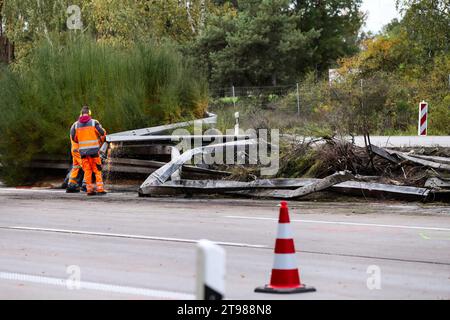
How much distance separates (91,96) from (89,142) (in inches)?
Result: 129

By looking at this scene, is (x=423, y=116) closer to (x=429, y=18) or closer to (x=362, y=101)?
(x=362, y=101)

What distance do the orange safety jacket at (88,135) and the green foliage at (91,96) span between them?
2329 millimetres

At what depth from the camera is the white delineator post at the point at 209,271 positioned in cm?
501

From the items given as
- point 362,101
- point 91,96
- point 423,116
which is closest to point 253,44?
point 362,101

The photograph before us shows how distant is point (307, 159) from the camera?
17.0m

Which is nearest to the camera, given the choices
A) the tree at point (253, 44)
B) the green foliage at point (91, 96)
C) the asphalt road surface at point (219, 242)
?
the asphalt road surface at point (219, 242)

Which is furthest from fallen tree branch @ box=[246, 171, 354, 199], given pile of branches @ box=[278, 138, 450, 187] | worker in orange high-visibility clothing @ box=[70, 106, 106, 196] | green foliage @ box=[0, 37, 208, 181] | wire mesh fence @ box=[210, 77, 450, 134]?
wire mesh fence @ box=[210, 77, 450, 134]

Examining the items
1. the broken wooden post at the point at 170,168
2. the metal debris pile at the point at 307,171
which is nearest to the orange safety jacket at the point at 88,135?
the metal debris pile at the point at 307,171

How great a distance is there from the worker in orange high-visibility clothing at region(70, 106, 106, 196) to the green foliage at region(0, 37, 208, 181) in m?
2.33

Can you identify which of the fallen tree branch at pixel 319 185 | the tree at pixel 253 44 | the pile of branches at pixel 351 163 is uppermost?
the tree at pixel 253 44

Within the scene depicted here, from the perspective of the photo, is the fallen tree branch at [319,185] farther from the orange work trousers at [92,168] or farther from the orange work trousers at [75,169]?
the orange work trousers at [75,169]

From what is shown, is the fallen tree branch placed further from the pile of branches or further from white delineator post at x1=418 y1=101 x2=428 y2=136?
white delineator post at x1=418 y1=101 x2=428 y2=136

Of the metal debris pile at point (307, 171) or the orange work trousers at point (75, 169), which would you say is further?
the orange work trousers at point (75, 169)
